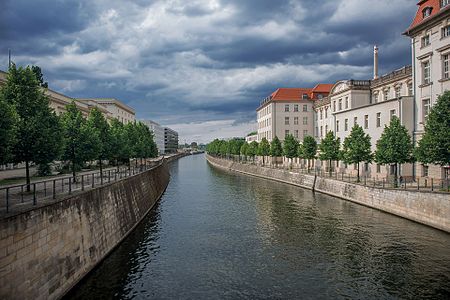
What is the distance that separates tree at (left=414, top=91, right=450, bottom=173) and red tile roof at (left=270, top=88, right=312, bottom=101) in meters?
67.4

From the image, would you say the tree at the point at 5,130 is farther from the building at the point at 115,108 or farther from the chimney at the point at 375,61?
the building at the point at 115,108

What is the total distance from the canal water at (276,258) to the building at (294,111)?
62.5m

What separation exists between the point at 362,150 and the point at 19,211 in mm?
41282

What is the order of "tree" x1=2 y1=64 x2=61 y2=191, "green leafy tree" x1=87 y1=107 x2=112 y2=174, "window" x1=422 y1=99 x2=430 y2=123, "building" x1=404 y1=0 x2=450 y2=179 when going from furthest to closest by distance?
1. "green leafy tree" x1=87 y1=107 x2=112 y2=174
2. "window" x1=422 y1=99 x2=430 y2=123
3. "building" x1=404 y1=0 x2=450 y2=179
4. "tree" x1=2 y1=64 x2=61 y2=191

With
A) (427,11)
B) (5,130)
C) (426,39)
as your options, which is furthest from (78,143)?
(427,11)

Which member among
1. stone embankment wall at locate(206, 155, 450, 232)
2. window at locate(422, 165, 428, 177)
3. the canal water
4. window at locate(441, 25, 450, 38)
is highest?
window at locate(441, 25, 450, 38)

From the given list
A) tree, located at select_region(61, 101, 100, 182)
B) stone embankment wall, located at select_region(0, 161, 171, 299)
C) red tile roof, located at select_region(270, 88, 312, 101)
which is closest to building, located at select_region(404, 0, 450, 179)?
stone embankment wall, located at select_region(0, 161, 171, 299)

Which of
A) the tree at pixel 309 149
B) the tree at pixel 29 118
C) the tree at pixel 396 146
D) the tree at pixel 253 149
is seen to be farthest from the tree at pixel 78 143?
the tree at pixel 253 149

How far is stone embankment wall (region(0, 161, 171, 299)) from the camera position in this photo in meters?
13.2

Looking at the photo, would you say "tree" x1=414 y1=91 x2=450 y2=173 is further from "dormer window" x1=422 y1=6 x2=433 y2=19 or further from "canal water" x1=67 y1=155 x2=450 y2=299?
"dormer window" x1=422 y1=6 x2=433 y2=19

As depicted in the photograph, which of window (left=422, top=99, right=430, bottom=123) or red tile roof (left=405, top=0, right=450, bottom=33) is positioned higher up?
red tile roof (left=405, top=0, right=450, bottom=33)

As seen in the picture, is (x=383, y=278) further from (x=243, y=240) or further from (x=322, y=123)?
(x=322, y=123)

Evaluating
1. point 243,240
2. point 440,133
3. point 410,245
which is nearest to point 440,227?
point 410,245

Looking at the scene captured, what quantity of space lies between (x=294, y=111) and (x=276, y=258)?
7945 cm
